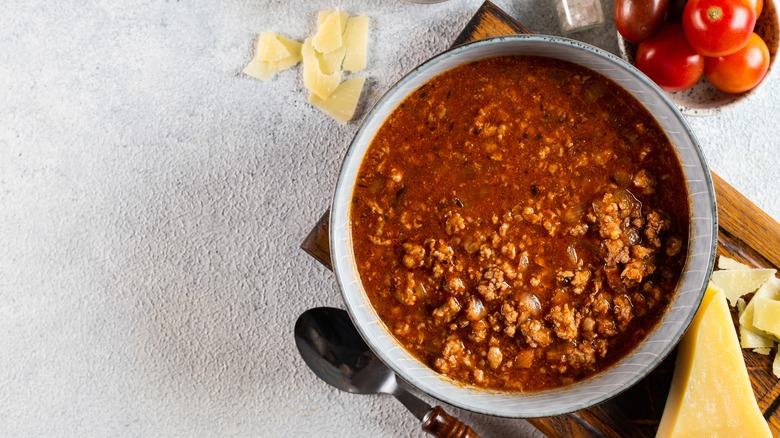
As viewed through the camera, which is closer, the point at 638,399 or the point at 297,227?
the point at 638,399

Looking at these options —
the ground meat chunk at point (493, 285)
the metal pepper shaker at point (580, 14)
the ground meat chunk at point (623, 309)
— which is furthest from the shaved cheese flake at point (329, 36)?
the ground meat chunk at point (623, 309)

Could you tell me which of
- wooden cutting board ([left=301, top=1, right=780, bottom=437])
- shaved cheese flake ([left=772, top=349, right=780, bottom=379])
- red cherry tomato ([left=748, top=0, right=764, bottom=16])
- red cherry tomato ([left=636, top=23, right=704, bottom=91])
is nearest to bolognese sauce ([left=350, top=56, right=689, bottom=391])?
wooden cutting board ([left=301, top=1, right=780, bottom=437])

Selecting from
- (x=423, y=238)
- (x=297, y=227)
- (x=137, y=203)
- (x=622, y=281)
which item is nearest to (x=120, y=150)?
(x=137, y=203)

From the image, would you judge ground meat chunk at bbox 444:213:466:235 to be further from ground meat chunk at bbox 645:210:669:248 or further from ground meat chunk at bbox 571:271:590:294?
ground meat chunk at bbox 645:210:669:248

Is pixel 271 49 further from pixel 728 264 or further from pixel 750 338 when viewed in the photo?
pixel 750 338

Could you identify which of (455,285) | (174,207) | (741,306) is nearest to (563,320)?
(455,285)

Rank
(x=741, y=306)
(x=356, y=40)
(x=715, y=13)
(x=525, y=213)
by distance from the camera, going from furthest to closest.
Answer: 1. (x=356, y=40)
2. (x=741, y=306)
3. (x=715, y=13)
4. (x=525, y=213)

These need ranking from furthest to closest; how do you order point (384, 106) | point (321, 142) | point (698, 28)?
point (321, 142), point (698, 28), point (384, 106)

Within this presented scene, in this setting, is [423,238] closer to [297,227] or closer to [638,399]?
[297,227]
